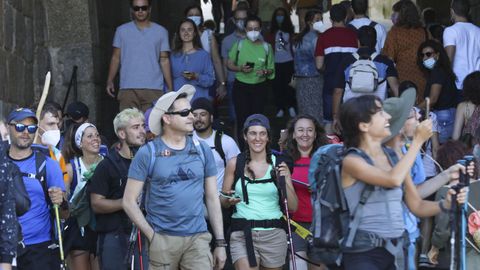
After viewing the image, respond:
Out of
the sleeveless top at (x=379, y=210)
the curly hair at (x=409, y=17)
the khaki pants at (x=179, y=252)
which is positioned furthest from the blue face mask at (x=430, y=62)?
the sleeveless top at (x=379, y=210)

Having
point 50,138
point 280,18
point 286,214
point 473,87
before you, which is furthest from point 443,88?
point 50,138

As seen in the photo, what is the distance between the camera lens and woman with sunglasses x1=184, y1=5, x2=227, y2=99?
50.7 feet

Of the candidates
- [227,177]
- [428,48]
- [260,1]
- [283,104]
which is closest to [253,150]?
[227,177]

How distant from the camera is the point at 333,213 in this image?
769 centimetres

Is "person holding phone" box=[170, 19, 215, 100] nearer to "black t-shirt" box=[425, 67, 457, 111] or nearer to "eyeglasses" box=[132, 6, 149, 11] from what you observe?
"eyeglasses" box=[132, 6, 149, 11]

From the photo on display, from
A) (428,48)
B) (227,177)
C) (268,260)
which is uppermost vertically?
(428,48)

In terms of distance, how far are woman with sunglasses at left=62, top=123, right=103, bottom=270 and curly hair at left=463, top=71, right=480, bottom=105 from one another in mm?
3680

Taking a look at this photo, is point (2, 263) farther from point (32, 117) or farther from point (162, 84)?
point (162, 84)

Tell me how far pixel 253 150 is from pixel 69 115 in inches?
129

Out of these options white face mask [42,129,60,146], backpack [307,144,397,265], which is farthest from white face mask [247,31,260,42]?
backpack [307,144,397,265]

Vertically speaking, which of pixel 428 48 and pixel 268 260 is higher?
pixel 428 48

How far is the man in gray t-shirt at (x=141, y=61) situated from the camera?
1473 centimetres

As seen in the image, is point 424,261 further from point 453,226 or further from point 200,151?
point 453,226

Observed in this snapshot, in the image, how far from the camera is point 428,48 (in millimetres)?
13758
